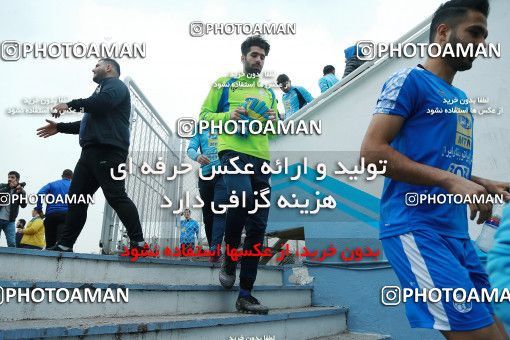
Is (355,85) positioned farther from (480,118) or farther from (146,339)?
(146,339)

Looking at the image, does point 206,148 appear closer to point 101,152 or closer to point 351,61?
point 101,152

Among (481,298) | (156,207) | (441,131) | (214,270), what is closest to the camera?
(481,298)

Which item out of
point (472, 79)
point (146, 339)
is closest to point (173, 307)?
point (146, 339)

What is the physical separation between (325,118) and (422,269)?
9.12 ft

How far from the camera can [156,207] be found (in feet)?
13.9

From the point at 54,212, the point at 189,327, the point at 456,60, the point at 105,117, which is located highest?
the point at 105,117

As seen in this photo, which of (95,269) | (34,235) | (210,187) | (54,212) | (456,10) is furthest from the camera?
(34,235)

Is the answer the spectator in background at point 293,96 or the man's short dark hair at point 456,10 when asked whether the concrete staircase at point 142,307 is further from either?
the spectator in background at point 293,96

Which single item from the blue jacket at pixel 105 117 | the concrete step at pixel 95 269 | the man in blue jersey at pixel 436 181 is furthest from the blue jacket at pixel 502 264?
the blue jacket at pixel 105 117

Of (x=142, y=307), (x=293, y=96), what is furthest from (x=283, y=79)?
(x=142, y=307)

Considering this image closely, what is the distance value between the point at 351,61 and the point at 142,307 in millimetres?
3991

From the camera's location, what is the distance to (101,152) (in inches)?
116

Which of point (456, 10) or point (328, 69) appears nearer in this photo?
point (456, 10)

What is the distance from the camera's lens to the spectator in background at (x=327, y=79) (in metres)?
5.81
